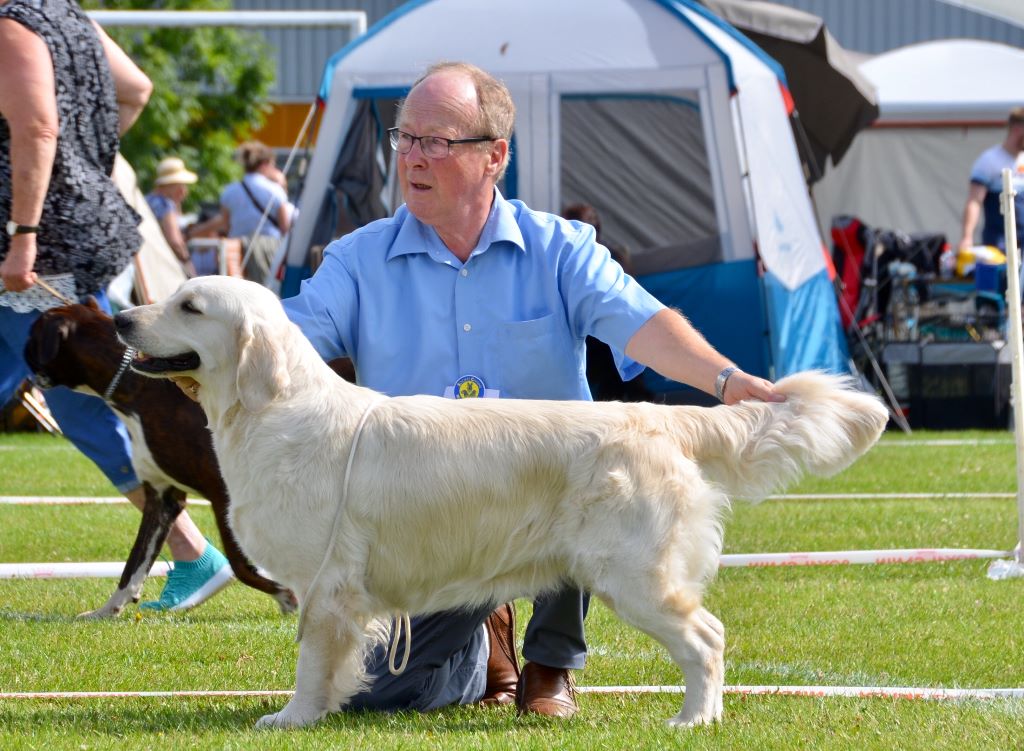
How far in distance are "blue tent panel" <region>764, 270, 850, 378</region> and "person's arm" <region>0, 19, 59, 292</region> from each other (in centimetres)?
605

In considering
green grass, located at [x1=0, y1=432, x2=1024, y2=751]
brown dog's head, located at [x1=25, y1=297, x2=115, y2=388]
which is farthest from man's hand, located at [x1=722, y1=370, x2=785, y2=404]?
brown dog's head, located at [x1=25, y1=297, x2=115, y2=388]

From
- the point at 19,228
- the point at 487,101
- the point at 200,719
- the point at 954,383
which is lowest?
the point at 954,383

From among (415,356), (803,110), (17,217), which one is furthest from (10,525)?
(803,110)

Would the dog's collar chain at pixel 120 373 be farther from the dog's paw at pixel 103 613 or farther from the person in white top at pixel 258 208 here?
the person in white top at pixel 258 208

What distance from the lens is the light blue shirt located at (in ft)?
12.2

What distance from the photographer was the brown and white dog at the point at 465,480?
10.5ft

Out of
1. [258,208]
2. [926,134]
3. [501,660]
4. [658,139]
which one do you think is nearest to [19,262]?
[501,660]

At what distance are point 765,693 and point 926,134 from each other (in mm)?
17157

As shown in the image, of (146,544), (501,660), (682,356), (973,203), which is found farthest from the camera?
(973,203)

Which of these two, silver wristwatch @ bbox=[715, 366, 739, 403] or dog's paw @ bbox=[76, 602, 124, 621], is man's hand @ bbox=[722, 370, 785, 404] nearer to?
silver wristwatch @ bbox=[715, 366, 739, 403]

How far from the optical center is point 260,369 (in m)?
3.26

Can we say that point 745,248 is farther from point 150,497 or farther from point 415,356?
point 415,356

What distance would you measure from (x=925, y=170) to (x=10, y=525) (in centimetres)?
1600

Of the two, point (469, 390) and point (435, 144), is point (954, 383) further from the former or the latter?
point (435, 144)
